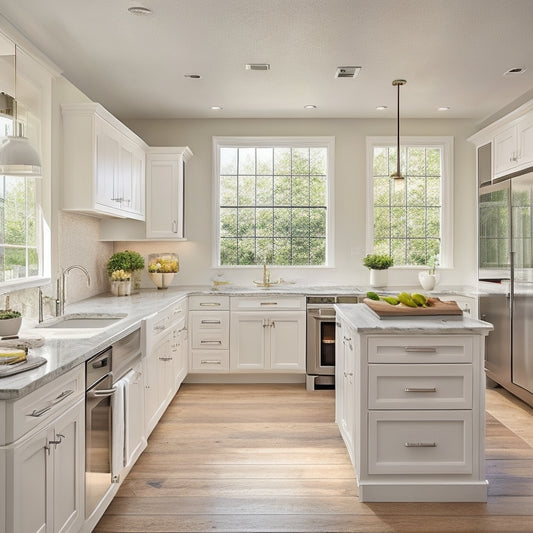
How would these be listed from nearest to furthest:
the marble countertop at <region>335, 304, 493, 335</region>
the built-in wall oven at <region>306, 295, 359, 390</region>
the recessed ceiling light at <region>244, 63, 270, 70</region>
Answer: the marble countertop at <region>335, 304, 493, 335</region>
the recessed ceiling light at <region>244, 63, 270, 70</region>
the built-in wall oven at <region>306, 295, 359, 390</region>

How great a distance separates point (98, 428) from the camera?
2.30 metres

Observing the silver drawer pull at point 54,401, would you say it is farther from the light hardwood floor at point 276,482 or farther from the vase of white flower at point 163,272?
the vase of white flower at point 163,272

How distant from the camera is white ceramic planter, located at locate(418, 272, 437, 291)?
5.13 m

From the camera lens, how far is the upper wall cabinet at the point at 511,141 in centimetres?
407

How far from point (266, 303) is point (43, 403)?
320 centimetres

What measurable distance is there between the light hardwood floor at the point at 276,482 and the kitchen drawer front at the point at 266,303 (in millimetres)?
1019

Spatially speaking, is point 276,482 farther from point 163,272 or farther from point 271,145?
point 271,145

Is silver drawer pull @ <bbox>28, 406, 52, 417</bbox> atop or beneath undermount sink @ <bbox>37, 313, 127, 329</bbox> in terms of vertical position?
beneath

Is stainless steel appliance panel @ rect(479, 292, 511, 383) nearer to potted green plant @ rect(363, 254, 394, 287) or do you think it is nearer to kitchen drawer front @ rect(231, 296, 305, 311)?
potted green plant @ rect(363, 254, 394, 287)

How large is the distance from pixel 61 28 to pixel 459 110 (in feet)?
12.6

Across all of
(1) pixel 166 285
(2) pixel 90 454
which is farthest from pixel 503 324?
(2) pixel 90 454

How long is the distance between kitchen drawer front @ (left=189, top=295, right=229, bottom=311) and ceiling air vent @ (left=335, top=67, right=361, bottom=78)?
2275 millimetres

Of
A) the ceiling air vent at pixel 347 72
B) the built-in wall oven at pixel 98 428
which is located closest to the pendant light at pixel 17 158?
the built-in wall oven at pixel 98 428

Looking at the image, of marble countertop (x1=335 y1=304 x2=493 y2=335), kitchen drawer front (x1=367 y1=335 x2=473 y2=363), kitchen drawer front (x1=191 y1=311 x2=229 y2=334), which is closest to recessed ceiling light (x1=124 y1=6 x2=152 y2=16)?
marble countertop (x1=335 y1=304 x2=493 y2=335)
